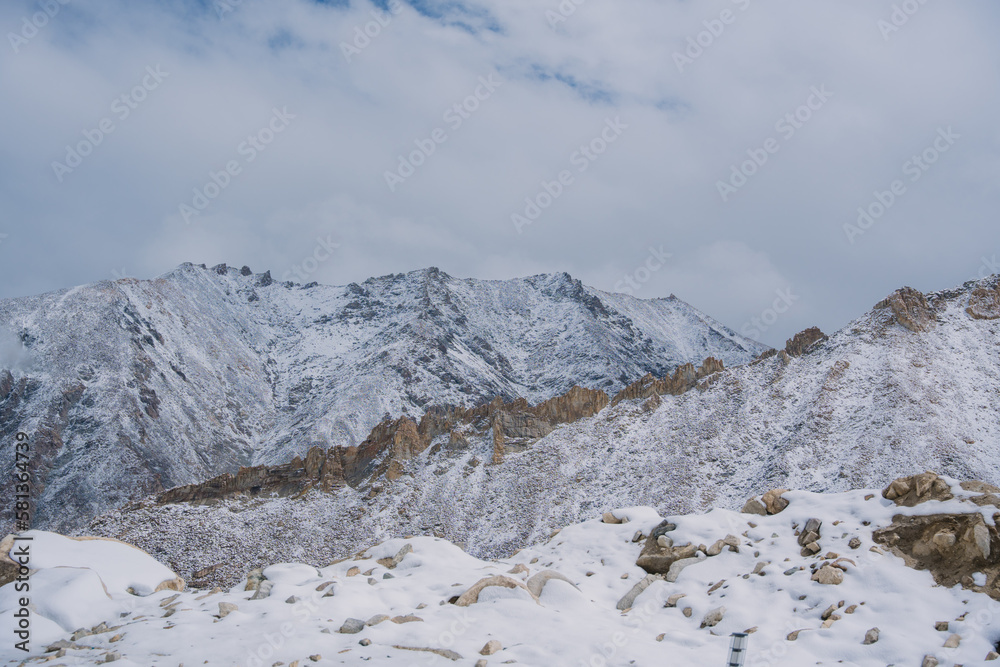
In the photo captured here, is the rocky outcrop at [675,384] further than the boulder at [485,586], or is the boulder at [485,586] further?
the rocky outcrop at [675,384]

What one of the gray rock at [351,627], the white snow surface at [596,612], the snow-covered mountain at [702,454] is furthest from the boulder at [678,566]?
the snow-covered mountain at [702,454]

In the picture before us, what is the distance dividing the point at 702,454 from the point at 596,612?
161 ft

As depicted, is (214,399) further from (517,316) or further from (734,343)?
(734,343)

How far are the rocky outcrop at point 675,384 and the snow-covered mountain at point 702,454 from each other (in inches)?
45.6

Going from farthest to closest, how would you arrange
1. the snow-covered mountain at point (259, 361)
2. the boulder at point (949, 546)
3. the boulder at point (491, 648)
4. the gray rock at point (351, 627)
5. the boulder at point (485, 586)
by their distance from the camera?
the snow-covered mountain at point (259, 361)
the boulder at point (485, 586)
the boulder at point (949, 546)
the gray rock at point (351, 627)
the boulder at point (491, 648)

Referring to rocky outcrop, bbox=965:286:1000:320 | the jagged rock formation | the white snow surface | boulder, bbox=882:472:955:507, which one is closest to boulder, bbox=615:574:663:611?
the white snow surface

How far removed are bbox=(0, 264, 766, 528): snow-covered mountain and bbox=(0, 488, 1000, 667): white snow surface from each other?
87647mm

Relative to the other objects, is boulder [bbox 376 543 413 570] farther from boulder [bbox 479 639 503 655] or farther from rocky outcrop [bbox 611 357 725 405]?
rocky outcrop [bbox 611 357 725 405]

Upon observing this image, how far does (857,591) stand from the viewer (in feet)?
48.9

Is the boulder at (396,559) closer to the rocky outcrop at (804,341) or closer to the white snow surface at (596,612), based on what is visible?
the white snow surface at (596,612)

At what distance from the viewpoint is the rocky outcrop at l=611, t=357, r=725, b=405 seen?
75250 millimetres

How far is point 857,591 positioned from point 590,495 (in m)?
47.3

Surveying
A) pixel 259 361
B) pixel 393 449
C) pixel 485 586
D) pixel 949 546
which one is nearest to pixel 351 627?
pixel 485 586

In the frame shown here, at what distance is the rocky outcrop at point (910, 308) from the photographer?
67625mm
